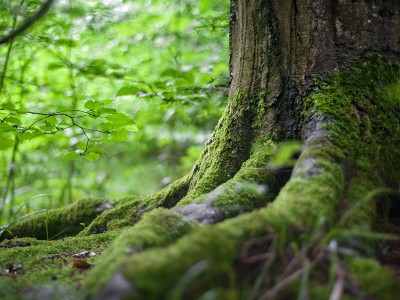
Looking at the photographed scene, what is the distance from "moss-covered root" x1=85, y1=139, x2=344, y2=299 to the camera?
1.23m

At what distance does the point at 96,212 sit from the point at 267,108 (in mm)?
2078

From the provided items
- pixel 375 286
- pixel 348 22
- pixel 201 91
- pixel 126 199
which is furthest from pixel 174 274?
pixel 201 91

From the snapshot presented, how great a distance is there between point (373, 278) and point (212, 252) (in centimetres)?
55

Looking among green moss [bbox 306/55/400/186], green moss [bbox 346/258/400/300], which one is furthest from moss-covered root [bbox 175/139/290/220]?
green moss [bbox 346/258/400/300]

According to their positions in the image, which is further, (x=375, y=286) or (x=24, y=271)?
(x=24, y=271)

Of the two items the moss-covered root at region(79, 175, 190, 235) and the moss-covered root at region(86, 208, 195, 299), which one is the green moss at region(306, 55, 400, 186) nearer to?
the moss-covered root at region(86, 208, 195, 299)

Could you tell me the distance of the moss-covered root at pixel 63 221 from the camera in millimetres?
3797

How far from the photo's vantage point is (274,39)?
2.63 meters

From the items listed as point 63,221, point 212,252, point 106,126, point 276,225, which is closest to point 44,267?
point 106,126

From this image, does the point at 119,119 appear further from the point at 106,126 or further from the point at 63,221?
the point at 63,221

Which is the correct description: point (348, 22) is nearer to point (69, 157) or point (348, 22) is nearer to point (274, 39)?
point (274, 39)

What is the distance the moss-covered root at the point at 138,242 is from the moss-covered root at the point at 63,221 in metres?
2.09

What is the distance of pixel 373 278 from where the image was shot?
132 centimetres

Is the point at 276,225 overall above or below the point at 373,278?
above
